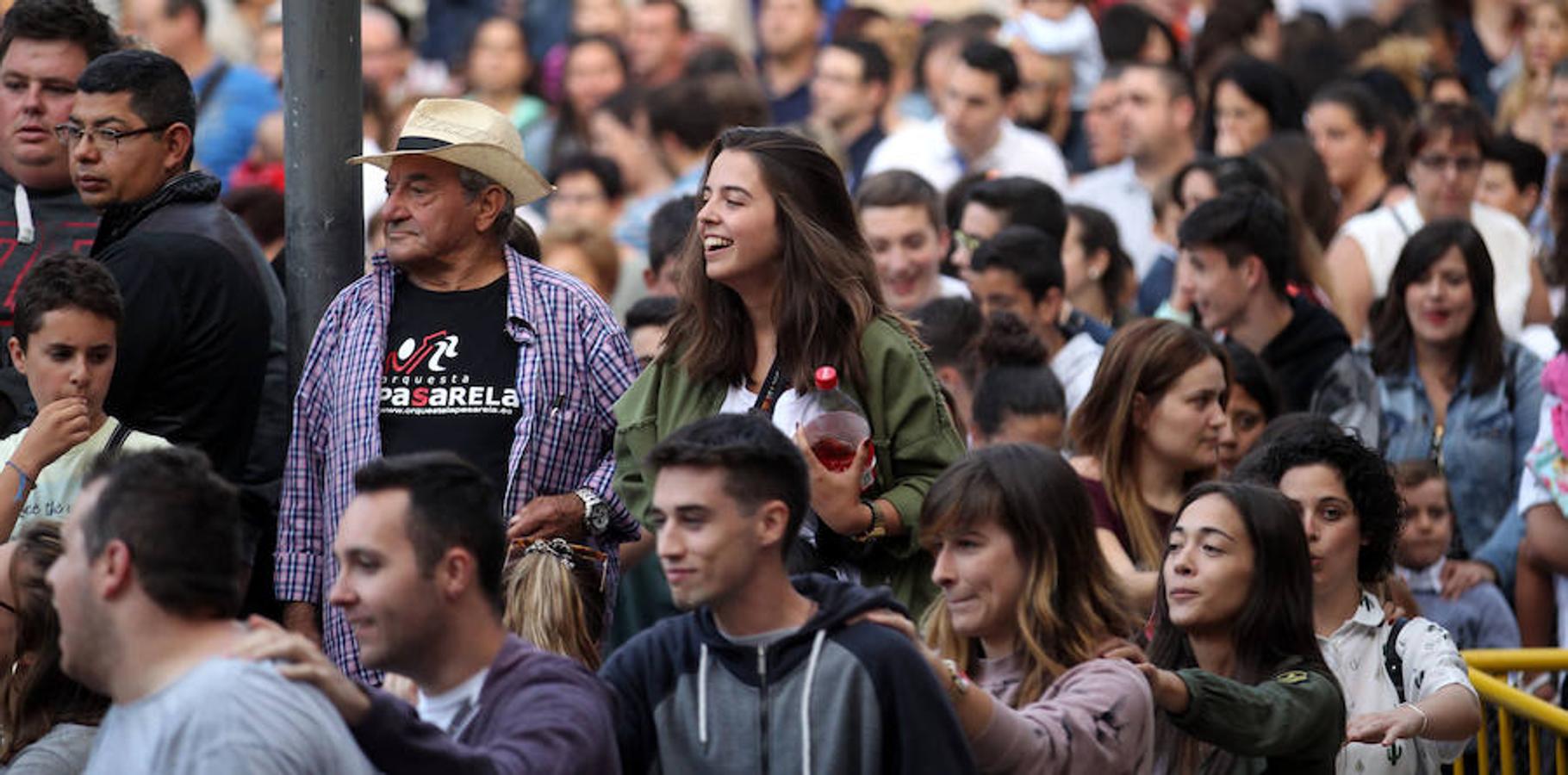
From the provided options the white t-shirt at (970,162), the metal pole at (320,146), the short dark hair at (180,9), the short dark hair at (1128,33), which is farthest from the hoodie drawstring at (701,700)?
the short dark hair at (1128,33)

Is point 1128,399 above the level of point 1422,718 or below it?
above

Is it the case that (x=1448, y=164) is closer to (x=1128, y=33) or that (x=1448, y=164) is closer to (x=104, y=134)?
(x=1128, y=33)

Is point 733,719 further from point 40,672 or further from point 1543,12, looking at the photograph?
point 1543,12

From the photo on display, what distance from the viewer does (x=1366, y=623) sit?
6457 mm

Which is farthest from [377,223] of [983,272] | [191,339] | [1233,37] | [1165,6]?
[1165,6]

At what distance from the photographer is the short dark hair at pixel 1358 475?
6.68 m

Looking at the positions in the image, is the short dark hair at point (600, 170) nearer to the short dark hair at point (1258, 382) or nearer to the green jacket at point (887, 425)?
the short dark hair at point (1258, 382)

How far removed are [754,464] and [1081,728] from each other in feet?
2.83

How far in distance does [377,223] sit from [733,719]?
591cm

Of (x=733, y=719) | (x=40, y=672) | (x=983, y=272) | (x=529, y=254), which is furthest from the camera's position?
(x=983, y=272)

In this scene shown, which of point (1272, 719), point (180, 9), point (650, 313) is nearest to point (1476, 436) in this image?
point (650, 313)

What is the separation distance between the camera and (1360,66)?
14352 millimetres

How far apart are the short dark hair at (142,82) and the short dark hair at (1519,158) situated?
256 inches

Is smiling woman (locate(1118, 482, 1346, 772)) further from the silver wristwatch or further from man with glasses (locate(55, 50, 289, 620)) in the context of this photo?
man with glasses (locate(55, 50, 289, 620))
